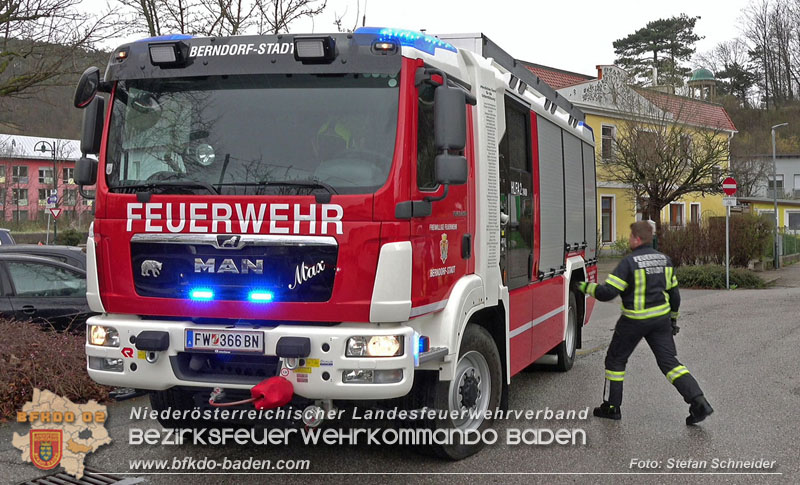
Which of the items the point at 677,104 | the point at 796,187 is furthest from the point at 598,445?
the point at 796,187

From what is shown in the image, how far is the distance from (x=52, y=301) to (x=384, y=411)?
16.6 ft

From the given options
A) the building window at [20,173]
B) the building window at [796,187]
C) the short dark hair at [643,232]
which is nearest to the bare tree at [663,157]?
the short dark hair at [643,232]

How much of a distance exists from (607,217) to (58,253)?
105ft

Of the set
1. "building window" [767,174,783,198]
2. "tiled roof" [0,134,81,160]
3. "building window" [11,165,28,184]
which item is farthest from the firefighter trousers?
"building window" [11,165,28,184]

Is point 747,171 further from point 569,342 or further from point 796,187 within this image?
point 569,342

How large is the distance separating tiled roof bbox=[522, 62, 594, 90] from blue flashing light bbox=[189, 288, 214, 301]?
3095 centimetres

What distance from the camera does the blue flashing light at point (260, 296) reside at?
488 centimetres

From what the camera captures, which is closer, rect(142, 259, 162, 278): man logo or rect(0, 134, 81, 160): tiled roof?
rect(142, 259, 162, 278): man logo

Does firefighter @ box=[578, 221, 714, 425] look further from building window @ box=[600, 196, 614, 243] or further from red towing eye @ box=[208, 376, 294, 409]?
building window @ box=[600, 196, 614, 243]

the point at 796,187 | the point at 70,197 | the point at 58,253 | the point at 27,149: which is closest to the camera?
the point at 58,253

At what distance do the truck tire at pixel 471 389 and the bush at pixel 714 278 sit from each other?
18252mm

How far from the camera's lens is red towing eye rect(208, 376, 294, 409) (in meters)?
4.70

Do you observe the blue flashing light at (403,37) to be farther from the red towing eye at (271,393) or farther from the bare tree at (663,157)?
the bare tree at (663,157)

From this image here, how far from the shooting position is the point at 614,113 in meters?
36.7
